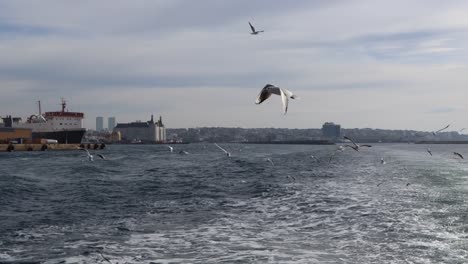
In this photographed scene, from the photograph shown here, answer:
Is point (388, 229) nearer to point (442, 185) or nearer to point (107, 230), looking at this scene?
point (107, 230)

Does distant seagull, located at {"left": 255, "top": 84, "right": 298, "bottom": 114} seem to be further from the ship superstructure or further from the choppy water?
the ship superstructure

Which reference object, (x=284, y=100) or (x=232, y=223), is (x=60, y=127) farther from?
(x=284, y=100)

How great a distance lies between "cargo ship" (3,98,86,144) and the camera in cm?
10831

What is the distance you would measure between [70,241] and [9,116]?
388 ft

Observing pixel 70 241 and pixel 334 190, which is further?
pixel 334 190

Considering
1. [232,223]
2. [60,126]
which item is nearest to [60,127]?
[60,126]

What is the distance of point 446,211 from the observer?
65.8 feet

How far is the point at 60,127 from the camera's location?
111375 mm

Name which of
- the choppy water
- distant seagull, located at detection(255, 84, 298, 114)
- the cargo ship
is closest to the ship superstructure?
the cargo ship

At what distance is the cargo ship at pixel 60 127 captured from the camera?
108 meters

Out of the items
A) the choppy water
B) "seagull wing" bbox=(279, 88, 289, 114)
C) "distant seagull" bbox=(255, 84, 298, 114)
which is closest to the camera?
"seagull wing" bbox=(279, 88, 289, 114)

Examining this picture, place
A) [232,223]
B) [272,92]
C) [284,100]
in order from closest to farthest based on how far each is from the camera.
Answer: [284,100], [272,92], [232,223]

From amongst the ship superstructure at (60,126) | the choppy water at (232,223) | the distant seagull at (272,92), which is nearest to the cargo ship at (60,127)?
the ship superstructure at (60,126)

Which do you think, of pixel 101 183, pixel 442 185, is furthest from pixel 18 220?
pixel 442 185
